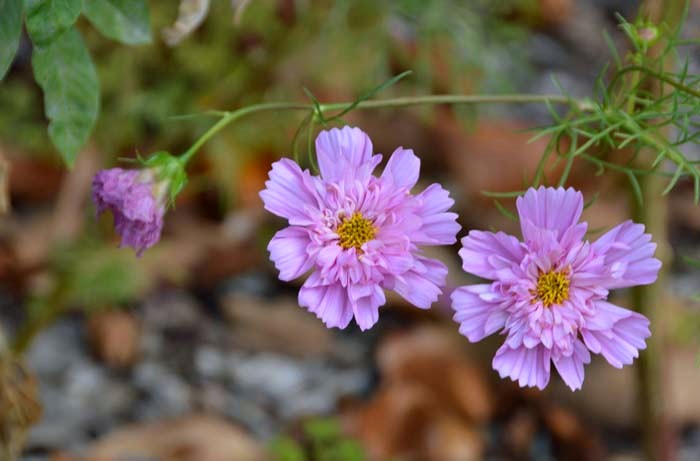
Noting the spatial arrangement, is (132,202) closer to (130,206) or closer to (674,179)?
(130,206)

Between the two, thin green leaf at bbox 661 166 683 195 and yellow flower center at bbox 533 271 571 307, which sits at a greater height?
thin green leaf at bbox 661 166 683 195

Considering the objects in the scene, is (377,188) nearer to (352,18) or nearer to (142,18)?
(142,18)

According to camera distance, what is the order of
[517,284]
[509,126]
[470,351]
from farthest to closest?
[509,126] < [470,351] < [517,284]

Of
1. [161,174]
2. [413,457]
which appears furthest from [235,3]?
[413,457]

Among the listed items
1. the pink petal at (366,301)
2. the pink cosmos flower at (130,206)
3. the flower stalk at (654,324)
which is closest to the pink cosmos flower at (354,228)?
the pink petal at (366,301)

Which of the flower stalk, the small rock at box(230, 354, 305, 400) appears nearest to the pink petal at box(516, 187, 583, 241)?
the flower stalk

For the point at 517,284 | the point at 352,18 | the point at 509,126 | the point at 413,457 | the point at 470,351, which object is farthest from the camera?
the point at 509,126

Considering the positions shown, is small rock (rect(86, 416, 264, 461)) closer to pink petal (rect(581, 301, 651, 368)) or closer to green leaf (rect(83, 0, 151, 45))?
green leaf (rect(83, 0, 151, 45))
